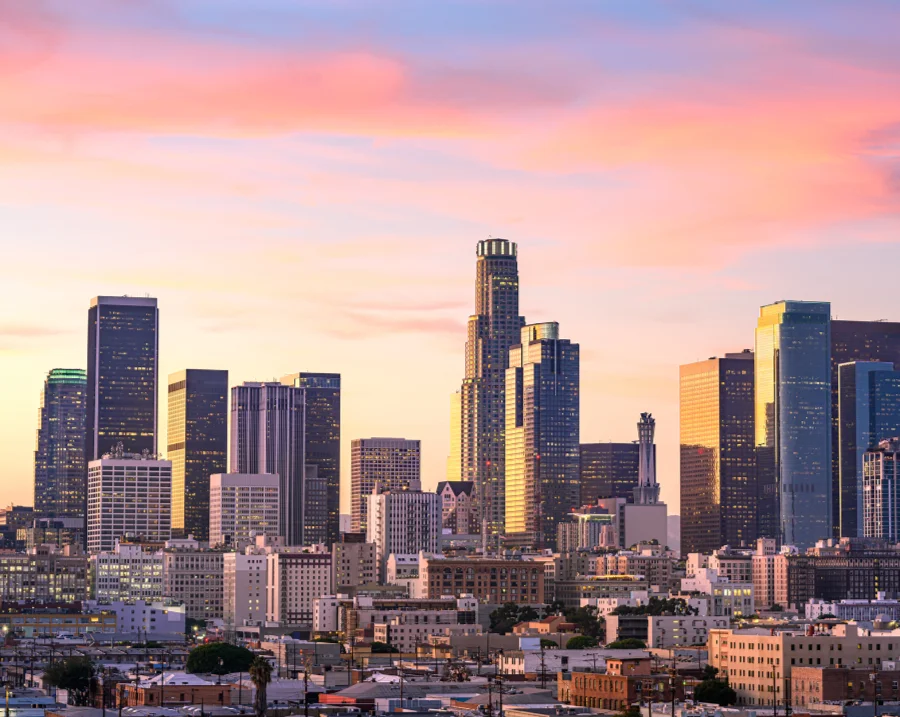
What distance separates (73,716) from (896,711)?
66734mm

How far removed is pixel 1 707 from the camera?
184875 millimetres

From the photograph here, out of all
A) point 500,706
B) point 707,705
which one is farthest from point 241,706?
point 707,705

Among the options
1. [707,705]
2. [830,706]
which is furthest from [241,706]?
[830,706]

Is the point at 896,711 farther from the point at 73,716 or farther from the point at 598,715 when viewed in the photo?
the point at 73,716

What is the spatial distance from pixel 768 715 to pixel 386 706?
3247 centimetres

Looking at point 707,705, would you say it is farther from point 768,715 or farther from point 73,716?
point 73,716

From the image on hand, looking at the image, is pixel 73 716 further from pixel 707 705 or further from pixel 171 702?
pixel 707 705

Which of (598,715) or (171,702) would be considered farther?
(171,702)

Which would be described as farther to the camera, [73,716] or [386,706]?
[386,706]

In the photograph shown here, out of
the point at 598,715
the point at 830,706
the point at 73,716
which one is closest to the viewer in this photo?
the point at 73,716

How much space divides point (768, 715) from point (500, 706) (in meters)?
22.3

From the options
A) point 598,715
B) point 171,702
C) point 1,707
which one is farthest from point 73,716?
point 598,715

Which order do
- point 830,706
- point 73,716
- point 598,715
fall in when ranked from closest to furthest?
1. point 73,716
2. point 598,715
3. point 830,706

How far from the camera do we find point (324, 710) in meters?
185
